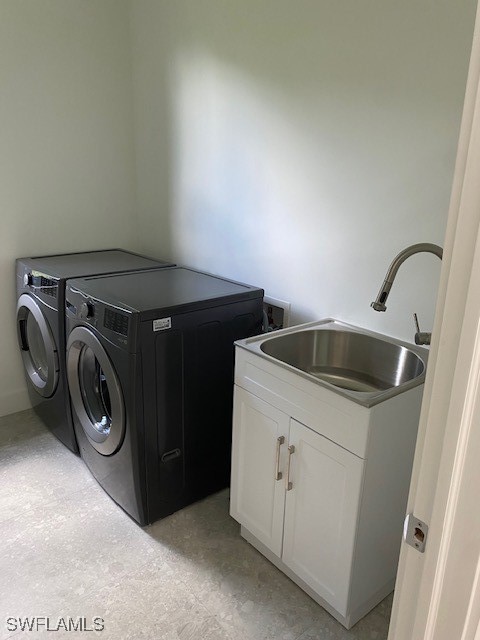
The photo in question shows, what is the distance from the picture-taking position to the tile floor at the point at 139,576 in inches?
66.1

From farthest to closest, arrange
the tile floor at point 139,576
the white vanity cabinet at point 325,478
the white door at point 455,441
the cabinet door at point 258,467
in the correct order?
the cabinet door at point 258,467 → the tile floor at point 139,576 → the white vanity cabinet at point 325,478 → the white door at point 455,441

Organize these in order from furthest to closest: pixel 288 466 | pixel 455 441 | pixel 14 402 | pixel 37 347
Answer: pixel 14 402 < pixel 37 347 < pixel 288 466 < pixel 455 441

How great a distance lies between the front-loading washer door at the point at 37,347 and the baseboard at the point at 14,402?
25 cm

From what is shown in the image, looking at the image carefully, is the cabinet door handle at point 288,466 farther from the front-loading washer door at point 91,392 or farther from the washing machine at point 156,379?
the front-loading washer door at point 91,392

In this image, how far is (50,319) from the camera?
8.02 ft

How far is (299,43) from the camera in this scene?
2012 mm

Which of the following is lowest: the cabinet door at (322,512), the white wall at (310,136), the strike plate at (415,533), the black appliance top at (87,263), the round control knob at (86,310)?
the cabinet door at (322,512)

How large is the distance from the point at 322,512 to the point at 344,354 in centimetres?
65

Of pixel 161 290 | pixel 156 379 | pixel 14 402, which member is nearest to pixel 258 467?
pixel 156 379

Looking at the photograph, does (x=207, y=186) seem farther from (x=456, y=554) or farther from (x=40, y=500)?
(x=456, y=554)

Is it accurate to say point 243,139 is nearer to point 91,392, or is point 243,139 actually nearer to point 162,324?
point 162,324

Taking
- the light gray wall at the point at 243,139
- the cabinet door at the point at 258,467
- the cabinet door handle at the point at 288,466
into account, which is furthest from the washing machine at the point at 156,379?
the cabinet door handle at the point at 288,466

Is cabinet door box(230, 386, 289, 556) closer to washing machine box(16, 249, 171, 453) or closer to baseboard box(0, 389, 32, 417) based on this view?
washing machine box(16, 249, 171, 453)

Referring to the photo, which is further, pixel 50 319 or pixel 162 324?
pixel 50 319
